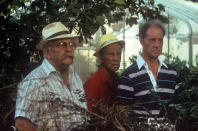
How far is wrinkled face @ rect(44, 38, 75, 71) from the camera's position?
268 cm

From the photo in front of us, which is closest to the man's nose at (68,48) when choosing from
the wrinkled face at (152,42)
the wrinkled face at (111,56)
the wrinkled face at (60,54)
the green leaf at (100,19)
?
the wrinkled face at (60,54)

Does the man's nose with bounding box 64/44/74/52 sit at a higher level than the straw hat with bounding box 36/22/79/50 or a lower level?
lower

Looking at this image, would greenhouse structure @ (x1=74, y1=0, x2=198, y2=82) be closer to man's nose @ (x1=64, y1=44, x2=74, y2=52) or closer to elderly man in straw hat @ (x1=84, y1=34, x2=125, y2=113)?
elderly man in straw hat @ (x1=84, y1=34, x2=125, y2=113)

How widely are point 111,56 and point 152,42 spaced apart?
1.24ft

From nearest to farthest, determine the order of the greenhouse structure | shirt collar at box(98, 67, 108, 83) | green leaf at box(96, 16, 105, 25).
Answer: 1. green leaf at box(96, 16, 105, 25)
2. shirt collar at box(98, 67, 108, 83)
3. the greenhouse structure

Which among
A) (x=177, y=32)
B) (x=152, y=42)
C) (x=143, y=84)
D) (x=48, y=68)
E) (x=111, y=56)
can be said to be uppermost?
(x=177, y=32)

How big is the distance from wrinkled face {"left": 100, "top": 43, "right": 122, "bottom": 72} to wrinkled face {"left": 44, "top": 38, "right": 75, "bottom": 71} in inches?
24.8

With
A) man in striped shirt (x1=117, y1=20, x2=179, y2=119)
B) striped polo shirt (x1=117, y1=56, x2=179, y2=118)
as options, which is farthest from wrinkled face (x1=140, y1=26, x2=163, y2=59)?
striped polo shirt (x1=117, y1=56, x2=179, y2=118)

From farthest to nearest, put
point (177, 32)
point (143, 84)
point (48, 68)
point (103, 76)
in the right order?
point (177, 32) < point (103, 76) < point (143, 84) < point (48, 68)

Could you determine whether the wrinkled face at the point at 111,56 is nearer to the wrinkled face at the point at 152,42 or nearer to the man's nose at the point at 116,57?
the man's nose at the point at 116,57

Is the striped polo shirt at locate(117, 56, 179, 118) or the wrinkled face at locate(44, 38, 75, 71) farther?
the striped polo shirt at locate(117, 56, 179, 118)

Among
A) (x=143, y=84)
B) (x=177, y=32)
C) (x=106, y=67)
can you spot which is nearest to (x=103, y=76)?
(x=106, y=67)

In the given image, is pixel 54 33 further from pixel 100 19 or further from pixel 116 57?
pixel 116 57

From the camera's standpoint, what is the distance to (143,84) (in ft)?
10.1
